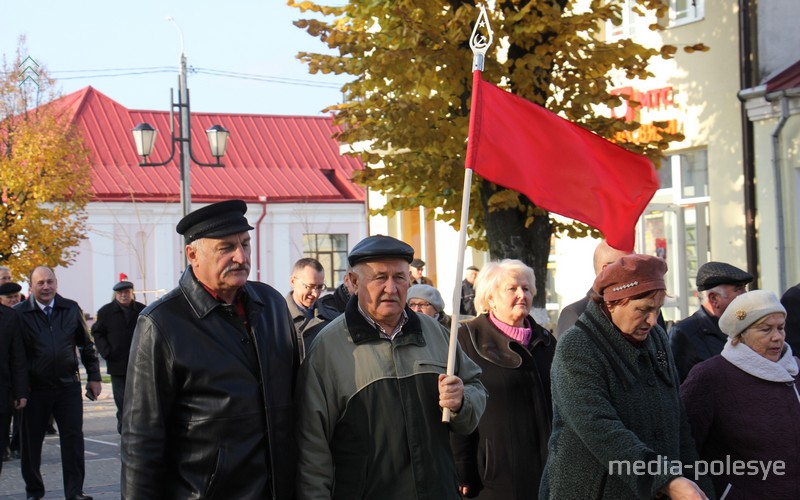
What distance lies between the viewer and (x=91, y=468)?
12.4 m

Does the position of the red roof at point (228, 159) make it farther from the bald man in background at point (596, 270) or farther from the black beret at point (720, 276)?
the bald man in background at point (596, 270)

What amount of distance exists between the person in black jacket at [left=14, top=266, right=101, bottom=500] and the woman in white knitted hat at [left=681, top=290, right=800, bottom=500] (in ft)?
21.2

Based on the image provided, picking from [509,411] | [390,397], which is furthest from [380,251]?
[509,411]

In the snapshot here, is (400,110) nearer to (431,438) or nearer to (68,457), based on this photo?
(68,457)

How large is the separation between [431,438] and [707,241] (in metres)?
12.8

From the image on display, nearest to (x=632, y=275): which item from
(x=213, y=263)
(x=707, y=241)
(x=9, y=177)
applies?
(x=213, y=263)

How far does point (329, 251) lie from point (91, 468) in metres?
35.3

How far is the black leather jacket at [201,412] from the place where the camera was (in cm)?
441

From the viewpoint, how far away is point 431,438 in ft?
15.3

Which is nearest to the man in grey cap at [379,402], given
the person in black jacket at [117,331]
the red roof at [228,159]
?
the person in black jacket at [117,331]

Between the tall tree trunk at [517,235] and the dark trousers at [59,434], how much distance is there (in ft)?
15.7

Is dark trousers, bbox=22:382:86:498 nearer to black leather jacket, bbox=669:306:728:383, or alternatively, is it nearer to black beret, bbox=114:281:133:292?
black beret, bbox=114:281:133:292

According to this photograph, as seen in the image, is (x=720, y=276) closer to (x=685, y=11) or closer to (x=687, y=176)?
(x=687, y=176)

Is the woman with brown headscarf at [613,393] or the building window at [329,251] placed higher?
the building window at [329,251]
